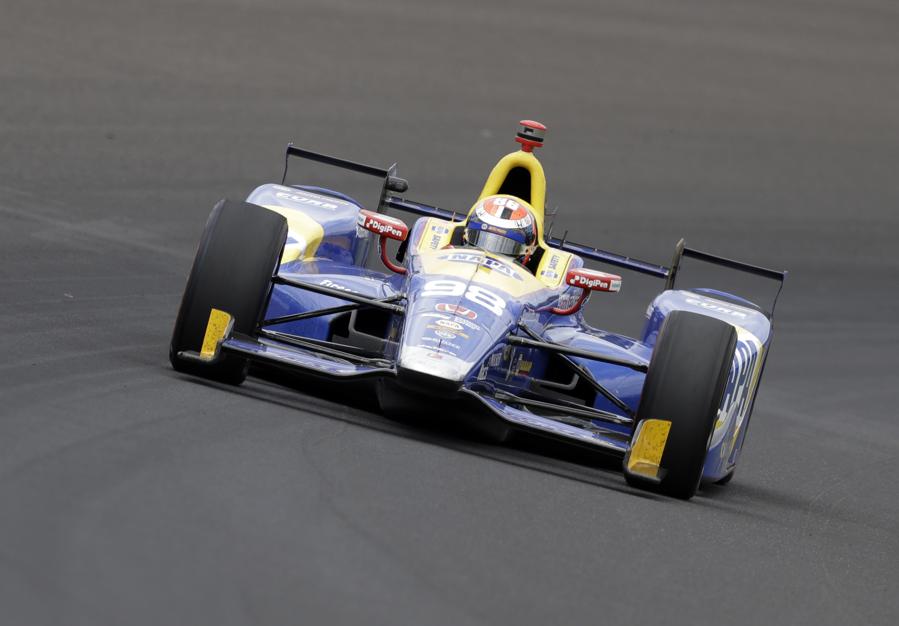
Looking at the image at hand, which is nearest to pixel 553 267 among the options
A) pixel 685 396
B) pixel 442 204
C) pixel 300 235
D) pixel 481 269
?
pixel 481 269

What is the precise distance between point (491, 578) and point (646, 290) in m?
12.6

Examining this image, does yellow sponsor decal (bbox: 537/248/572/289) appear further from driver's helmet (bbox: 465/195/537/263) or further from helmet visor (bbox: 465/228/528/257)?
helmet visor (bbox: 465/228/528/257)

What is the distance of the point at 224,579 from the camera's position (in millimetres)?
6113

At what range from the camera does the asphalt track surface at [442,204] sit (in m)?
6.63

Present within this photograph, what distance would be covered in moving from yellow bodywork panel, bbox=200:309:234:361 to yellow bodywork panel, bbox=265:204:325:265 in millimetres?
1756

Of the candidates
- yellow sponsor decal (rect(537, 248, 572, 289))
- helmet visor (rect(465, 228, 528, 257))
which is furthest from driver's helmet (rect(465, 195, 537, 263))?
yellow sponsor decal (rect(537, 248, 572, 289))

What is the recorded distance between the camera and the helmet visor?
36.2 ft

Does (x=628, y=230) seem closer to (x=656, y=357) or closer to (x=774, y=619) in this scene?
(x=656, y=357)

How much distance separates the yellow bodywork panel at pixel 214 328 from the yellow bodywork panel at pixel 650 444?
240 centimetres

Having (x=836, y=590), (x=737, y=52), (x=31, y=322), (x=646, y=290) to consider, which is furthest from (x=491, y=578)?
(x=737, y=52)

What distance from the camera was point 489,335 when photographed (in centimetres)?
964

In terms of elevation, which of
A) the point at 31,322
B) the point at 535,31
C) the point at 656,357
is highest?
the point at 535,31

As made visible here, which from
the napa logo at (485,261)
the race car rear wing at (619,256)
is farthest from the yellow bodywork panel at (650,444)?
the race car rear wing at (619,256)

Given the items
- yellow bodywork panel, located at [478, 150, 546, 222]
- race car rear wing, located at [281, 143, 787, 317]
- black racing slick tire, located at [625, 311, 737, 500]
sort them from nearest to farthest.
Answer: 1. black racing slick tire, located at [625, 311, 737, 500]
2. yellow bodywork panel, located at [478, 150, 546, 222]
3. race car rear wing, located at [281, 143, 787, 317]
